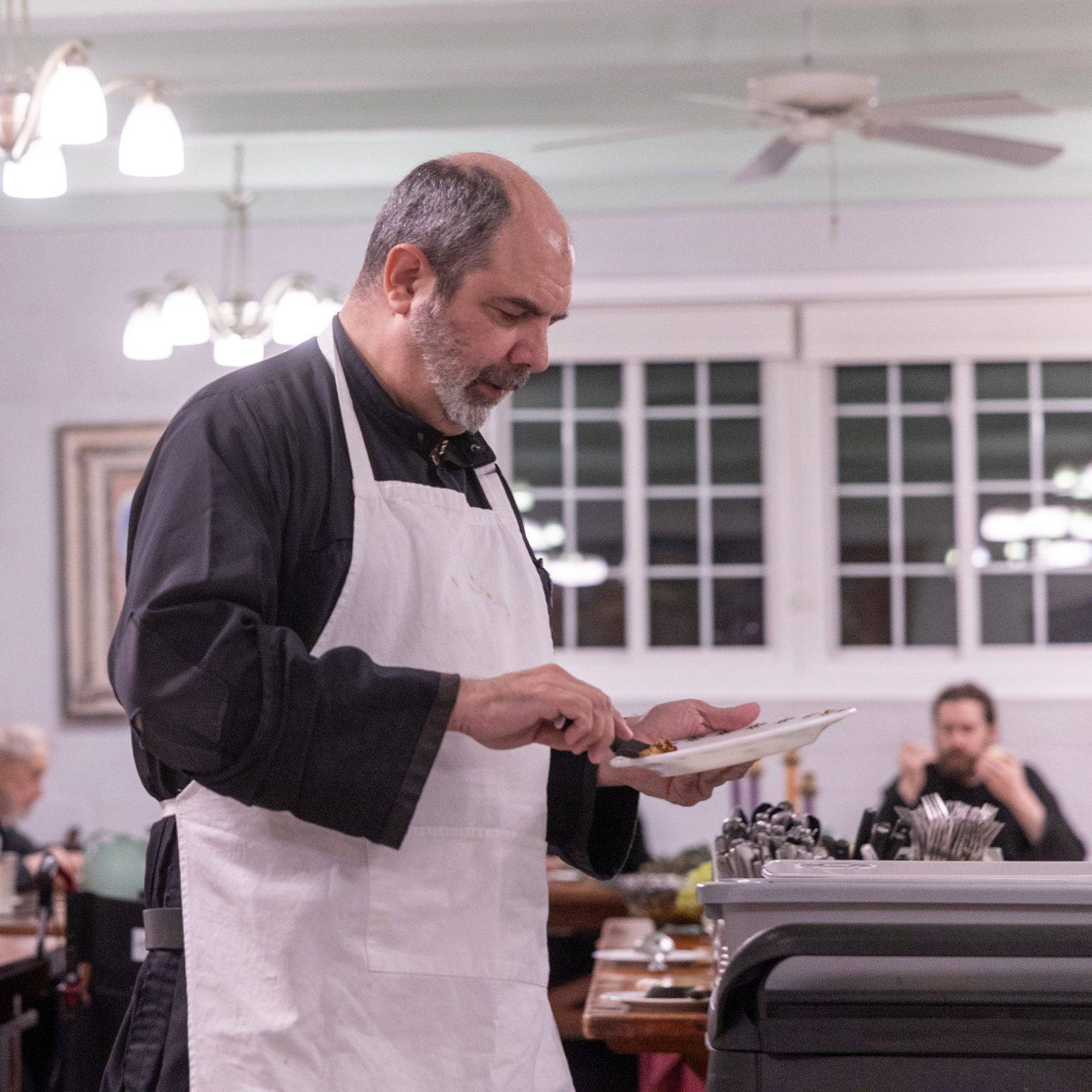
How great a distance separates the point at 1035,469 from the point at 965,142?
8.22 feet

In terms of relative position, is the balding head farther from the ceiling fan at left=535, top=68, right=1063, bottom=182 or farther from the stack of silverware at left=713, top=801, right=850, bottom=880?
the ceiling fan at left=535, top=68, right=1063, bottom=182

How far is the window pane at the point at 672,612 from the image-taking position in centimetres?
674

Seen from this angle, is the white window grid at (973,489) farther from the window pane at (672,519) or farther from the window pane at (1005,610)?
the window pane at (672,519)

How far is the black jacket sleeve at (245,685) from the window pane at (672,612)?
5.44 meters

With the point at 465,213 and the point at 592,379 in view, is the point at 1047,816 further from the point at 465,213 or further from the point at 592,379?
the point at 465,213

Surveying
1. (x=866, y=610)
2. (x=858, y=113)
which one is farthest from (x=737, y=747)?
(x=866, y=610)

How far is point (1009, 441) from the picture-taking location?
6629mm

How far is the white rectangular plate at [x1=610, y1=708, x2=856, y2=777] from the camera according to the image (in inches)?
53.4

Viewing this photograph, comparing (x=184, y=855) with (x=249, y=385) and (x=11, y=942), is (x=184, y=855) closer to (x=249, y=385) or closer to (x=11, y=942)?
(x=249, y=385)

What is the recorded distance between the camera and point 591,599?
6.77 m

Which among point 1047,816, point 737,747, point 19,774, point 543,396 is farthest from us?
point 543,396

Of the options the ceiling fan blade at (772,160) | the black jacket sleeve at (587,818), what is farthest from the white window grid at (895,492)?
the black jacket sleeve at (587,818)

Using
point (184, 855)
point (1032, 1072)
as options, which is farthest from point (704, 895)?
point (184, 855)

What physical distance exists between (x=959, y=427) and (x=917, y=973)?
18.2 ft
